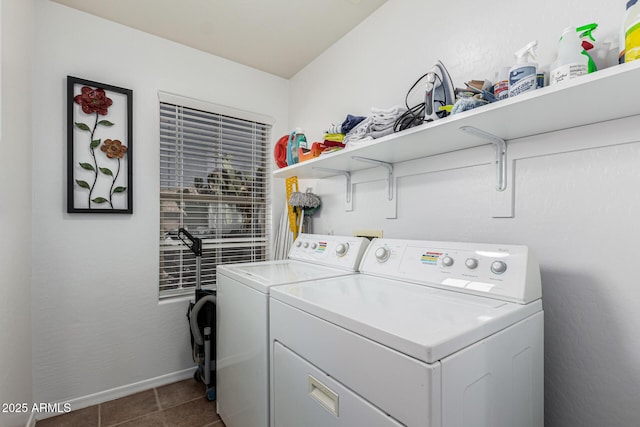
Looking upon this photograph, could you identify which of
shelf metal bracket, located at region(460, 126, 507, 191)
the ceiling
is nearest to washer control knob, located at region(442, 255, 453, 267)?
shelf metal bracket, located at region(460, 126, 507, 191)

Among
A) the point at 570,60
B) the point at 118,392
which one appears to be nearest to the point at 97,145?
the point at 118,392

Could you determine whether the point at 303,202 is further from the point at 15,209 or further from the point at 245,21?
the point at 15,209

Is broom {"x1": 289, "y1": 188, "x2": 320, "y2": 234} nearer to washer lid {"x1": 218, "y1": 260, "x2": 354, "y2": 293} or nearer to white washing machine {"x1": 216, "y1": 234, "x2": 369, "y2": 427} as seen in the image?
white washing machine {"x1": 216, "y1": 234, "x2": 369, "y2": 427}

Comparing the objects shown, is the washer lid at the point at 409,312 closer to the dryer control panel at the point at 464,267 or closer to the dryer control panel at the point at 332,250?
the dryer control panel at the point at 464,267

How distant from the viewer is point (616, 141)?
1013 millimetres

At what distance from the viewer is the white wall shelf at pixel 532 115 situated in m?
0.81

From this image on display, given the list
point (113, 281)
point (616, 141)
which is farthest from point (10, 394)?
point (616, 141)

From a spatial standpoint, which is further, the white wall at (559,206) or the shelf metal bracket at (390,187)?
the shelf metal bracket at (390,187)

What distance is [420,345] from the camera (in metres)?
0.67

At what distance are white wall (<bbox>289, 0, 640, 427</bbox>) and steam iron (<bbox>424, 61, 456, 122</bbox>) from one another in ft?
0.96

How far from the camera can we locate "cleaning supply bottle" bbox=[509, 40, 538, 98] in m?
0.98

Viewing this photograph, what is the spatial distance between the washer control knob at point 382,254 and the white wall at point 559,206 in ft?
0.88

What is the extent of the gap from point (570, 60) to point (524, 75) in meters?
0.12

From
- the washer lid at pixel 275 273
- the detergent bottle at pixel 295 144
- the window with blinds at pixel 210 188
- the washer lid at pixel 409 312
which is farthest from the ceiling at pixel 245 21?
the washer lid at pixel 409 312
